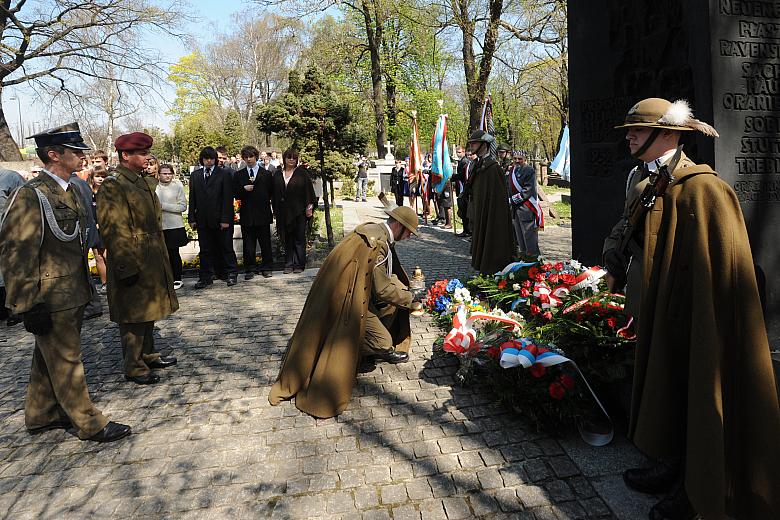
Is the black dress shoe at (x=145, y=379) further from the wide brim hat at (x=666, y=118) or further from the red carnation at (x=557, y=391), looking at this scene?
the wide brim hat at (x=666, y=118)

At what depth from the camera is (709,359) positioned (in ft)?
7.92

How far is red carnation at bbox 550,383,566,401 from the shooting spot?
3576mm

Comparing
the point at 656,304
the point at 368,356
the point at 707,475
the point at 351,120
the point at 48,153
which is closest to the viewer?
the point at 707,475

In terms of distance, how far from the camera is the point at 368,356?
17.1ft

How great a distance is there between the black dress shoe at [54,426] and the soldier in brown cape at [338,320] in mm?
1564

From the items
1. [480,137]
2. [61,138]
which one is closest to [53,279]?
[61,138]

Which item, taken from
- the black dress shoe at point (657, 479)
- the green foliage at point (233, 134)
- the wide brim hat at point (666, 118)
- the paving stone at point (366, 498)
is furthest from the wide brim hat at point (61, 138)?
the green foliage at point (233, 134)

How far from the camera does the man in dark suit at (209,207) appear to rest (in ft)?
28.8

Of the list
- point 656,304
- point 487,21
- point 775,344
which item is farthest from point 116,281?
point 487,21

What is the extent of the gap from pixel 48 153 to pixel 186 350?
2697mm

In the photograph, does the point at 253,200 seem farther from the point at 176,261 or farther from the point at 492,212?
the point at 492,212

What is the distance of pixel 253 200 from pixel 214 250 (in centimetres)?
110

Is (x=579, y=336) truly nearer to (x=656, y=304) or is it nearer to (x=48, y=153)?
(x=656, y=304)

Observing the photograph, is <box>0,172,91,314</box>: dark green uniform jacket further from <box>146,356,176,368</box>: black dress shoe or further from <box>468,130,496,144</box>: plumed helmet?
<box>468,130,496,144</box>: plumed helmet
